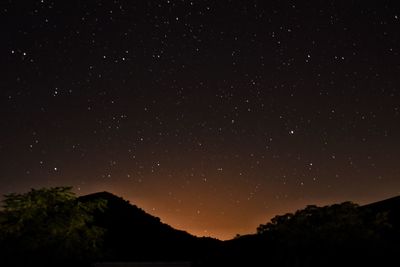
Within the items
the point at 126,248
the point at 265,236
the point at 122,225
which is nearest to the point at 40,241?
the point at 265,236

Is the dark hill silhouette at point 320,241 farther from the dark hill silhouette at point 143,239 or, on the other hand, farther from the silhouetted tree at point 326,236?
the dark hill silhouette at point 143,239

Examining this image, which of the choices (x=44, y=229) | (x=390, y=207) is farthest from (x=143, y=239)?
(x=44, y=229)

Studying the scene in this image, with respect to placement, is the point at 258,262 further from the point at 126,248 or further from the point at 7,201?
the point at 126,248

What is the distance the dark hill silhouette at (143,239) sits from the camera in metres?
35.2

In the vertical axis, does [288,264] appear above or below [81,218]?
below

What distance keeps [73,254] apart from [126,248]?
575 inches

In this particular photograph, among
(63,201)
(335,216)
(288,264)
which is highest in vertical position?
(63,201)

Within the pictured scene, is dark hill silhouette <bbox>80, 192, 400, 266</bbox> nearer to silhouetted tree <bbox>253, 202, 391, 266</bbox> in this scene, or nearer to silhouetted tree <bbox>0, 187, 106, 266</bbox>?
silhouetted tree <bbox>253, 202, 391, 266</bbox>

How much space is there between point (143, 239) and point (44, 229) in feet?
55.3

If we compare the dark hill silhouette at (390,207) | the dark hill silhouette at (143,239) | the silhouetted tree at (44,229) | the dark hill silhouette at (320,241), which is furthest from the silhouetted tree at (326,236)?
the dark hill silhouette at (143,239)

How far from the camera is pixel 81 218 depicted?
21.6 m

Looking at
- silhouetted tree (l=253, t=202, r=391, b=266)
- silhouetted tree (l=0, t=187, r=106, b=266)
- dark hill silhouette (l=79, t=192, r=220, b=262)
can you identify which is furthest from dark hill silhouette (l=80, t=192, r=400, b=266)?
dark hill silhouette (l=79, t=192, r=220, b=262)

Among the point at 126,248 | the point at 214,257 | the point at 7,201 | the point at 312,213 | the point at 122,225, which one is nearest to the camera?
the point at 312,213

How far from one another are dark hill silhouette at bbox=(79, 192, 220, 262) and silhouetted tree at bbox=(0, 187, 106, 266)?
11709 mm
